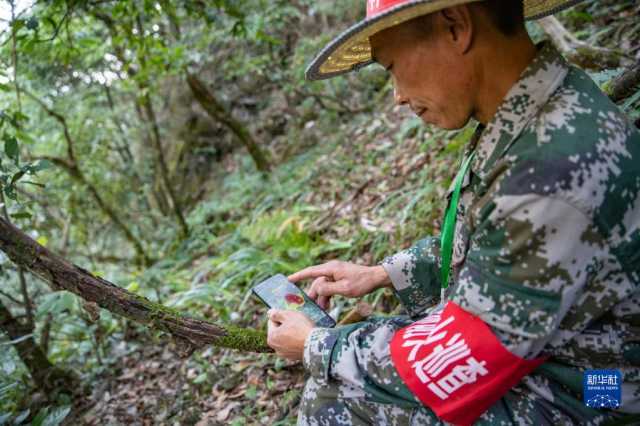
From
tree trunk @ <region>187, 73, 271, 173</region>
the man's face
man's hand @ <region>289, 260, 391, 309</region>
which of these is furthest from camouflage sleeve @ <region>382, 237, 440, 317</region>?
tree trunk @ <region>187, 73, 271, 173</region>

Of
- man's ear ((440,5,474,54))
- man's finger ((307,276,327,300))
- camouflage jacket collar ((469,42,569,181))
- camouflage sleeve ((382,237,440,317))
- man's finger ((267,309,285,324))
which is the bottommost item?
camouflage sleeve ((382,237,440,317))

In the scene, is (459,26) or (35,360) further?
(35,360)

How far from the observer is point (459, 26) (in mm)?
1436

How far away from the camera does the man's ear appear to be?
→ 4.63 feet

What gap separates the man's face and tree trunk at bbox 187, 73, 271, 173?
20.7 feet

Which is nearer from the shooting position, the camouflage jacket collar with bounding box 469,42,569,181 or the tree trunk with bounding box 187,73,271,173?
the camouflage jacket collar with bounding box 469,42,569,181

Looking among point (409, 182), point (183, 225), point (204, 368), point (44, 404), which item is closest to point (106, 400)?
point (44, 404)

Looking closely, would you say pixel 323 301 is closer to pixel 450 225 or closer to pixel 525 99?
pixel 450 225

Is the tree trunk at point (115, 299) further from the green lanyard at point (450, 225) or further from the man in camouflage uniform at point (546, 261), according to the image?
the green lanyard at point (450, 225)

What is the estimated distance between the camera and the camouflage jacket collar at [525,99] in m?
1.43

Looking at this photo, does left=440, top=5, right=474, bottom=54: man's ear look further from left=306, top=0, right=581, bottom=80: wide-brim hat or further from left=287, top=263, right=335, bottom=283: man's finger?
left=287, top=263, right=335, bottom=283: man's finger

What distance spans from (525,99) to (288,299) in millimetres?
1342

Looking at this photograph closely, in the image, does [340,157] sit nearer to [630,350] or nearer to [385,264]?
[385,264]

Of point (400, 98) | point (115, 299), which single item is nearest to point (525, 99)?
point (400, 98)
